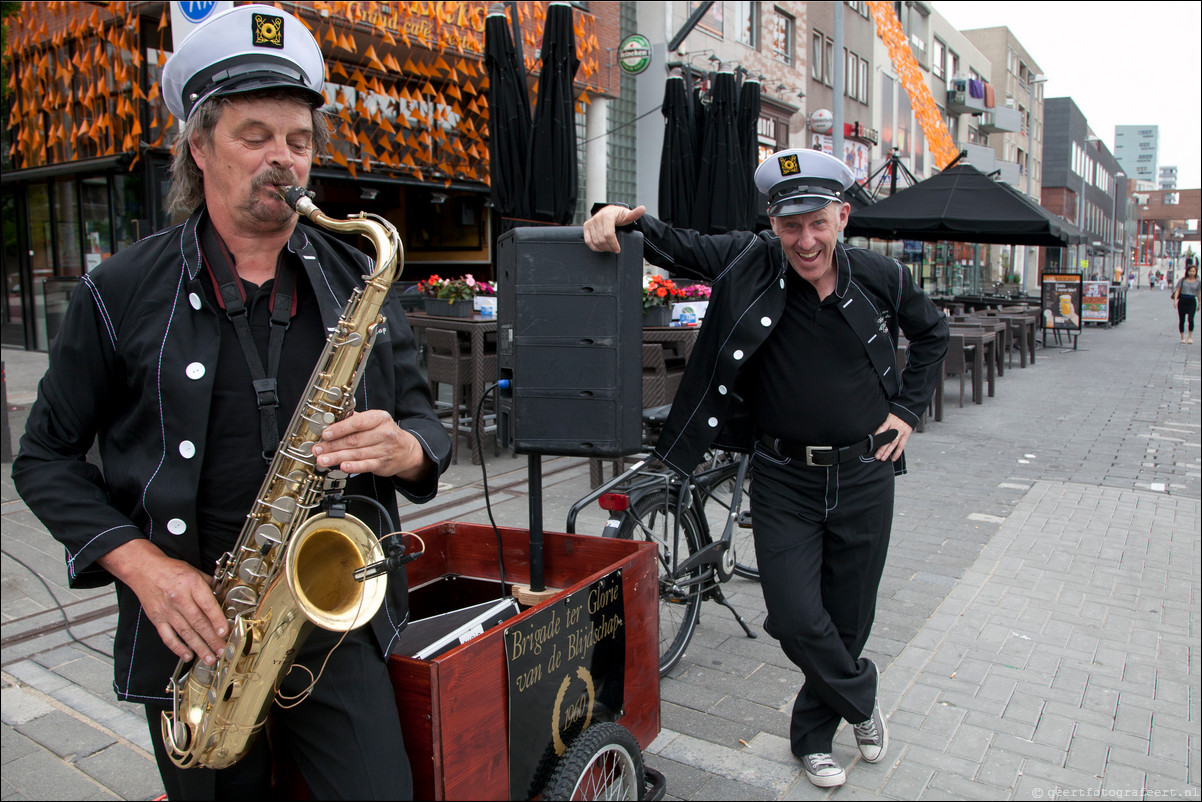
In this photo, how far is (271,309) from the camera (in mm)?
1793

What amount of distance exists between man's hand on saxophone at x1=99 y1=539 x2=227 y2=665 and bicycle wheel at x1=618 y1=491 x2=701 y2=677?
7.57 feet

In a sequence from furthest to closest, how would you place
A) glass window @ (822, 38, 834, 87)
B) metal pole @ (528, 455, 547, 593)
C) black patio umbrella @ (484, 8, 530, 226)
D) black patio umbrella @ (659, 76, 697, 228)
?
glass window @ (822, 38, 834, 87) < black patio umbrella @ (659, 76, 697, 228) < black patio umbrella @ (484, 8, 530, 226) < metal pole @ (528, 455, 547, 593)

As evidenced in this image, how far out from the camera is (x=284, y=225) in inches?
71.7

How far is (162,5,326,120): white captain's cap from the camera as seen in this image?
172 centimetres

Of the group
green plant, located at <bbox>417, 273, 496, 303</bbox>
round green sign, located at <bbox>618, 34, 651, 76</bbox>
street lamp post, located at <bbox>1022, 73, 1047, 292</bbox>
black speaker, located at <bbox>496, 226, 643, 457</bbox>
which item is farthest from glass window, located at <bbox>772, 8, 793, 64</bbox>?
black speaker, located at <bbox>496, 226, 643, 457</bbox>

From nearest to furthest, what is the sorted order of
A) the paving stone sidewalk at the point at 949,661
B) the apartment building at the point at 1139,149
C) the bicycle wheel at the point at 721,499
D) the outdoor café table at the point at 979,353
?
1. the paving stone sidewalk at the point at 949,661
2. the bicycle wheel at the point at 721,499
3. the outdoor café table at the point at 979,353
4. the apartment building at the point at 1139,149

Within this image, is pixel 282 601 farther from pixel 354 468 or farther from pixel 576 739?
pixel 576 739

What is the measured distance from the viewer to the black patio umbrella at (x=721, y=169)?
9.05 m

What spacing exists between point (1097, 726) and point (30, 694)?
4.30 m

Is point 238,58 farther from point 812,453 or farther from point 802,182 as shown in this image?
point 812,453

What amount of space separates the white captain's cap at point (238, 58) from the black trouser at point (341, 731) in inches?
42.3

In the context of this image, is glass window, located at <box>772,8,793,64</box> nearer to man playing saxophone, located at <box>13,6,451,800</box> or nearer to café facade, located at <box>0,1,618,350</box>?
café facade, located at <box>0,1,618,350</box>

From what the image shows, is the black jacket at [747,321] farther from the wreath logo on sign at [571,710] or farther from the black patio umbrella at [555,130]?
the black patio umbrella at [555,130]

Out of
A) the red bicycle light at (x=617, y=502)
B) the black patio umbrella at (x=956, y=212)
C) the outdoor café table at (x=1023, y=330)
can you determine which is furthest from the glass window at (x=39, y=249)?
the outdoor café table at (x=1023, y=330)
